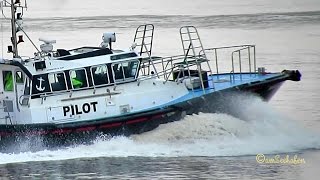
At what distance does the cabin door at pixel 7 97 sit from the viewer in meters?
26.2

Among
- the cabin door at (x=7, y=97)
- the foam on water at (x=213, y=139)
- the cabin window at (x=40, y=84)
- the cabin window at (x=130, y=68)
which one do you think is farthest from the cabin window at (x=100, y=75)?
the cabin door at (x=7, y=97)

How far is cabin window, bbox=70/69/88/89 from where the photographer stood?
86.1 feet

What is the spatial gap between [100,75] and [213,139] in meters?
3.44

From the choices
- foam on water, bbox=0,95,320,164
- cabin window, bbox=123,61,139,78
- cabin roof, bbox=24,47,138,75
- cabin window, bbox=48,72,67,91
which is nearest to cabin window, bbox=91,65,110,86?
cabin roof, bbox=24,47,138,75

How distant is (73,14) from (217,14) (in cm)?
1429

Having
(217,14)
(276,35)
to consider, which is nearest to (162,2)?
(217,14)

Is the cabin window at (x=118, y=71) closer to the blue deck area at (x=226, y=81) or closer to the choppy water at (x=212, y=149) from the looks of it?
the blue deck area at (x=226, y=81)

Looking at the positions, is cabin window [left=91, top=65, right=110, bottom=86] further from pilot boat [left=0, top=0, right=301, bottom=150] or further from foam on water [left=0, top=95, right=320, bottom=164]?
foam on water [left=0, top=95, right=320, bottom=164]

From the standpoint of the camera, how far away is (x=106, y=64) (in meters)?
26.5

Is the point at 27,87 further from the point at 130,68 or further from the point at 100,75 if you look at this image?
the point at 130,68

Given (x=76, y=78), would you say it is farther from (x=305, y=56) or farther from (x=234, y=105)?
(x=305, y=56)

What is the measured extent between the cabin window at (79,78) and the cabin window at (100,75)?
0.77 ft

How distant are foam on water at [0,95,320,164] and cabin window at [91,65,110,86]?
4.98ft

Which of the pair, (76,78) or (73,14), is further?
(73,14)
